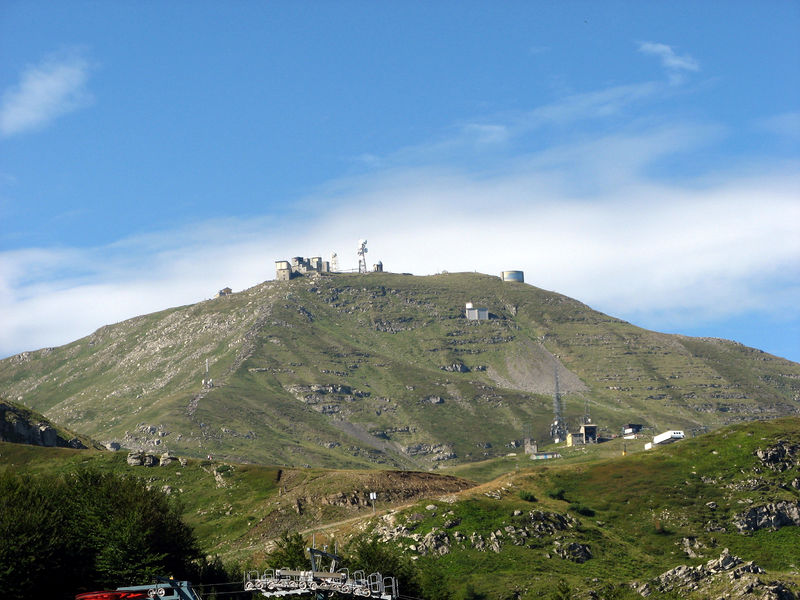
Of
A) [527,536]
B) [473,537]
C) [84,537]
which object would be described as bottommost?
[527,536]

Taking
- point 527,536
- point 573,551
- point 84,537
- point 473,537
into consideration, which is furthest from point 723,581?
point 84,537

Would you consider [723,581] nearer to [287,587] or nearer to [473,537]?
[473,537]

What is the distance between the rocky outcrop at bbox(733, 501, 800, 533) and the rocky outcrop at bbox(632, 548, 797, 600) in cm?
2835

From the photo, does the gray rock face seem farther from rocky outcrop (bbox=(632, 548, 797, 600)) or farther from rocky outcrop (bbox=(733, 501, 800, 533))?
rocky outcrop (bbox=(733, 501, 800, 533))

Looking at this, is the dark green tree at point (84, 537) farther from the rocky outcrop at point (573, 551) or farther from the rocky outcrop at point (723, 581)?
the rocky outcrop at point (723, 581)

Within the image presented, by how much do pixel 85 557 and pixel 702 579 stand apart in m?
86.2

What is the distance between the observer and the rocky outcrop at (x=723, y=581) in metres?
140

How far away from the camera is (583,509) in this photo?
199 m

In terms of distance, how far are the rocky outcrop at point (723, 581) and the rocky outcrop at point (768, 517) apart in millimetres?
28351

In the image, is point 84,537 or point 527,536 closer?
point 84,537

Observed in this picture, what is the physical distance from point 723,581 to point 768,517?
50.0m

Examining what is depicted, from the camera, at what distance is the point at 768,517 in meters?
193

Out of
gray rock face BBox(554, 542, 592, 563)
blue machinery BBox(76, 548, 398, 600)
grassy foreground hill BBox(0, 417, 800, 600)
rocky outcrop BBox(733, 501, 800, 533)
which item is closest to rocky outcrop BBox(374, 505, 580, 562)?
gray rock face BBox(554, 542, 592, 563)

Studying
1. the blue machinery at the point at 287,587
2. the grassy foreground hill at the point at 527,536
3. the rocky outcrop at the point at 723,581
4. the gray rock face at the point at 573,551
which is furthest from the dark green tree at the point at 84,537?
the rocky outcrop at the point at 723,581
